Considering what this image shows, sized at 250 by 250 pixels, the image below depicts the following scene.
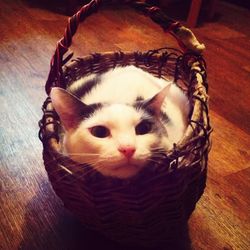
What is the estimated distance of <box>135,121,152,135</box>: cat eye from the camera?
2.28 ft

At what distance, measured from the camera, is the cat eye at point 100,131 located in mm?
674

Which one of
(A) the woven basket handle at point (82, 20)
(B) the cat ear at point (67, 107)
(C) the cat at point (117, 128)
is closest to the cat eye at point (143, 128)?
(C) the cat at point (117, 128)

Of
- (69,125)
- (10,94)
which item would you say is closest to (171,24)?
(69,125)

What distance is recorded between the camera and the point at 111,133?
26.1 inches

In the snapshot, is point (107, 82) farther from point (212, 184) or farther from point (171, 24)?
point (212, 184)

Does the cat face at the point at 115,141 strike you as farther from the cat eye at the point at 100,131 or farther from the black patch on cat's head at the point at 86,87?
the black patch on cat's head at the point at 86,87

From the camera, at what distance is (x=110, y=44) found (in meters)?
1.91

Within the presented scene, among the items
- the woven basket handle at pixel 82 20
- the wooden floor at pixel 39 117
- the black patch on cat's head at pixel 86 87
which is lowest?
the wooden floor at pixel 39 117

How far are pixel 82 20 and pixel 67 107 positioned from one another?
0.20 m

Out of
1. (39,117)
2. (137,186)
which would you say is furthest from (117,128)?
(39,117)

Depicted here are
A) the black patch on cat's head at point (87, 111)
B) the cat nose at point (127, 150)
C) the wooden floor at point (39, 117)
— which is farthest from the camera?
the wooden floor at point (39, 117)

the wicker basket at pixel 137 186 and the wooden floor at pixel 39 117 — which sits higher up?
the wicker basket at pixel 137 186

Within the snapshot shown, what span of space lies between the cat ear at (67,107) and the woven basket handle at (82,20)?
0.12 metres

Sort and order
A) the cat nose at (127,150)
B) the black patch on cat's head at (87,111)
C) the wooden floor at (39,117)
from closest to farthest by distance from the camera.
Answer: the cat nose at (127,150), the black patch on cat's head at (87,111), the wooden floor at (39,117)
